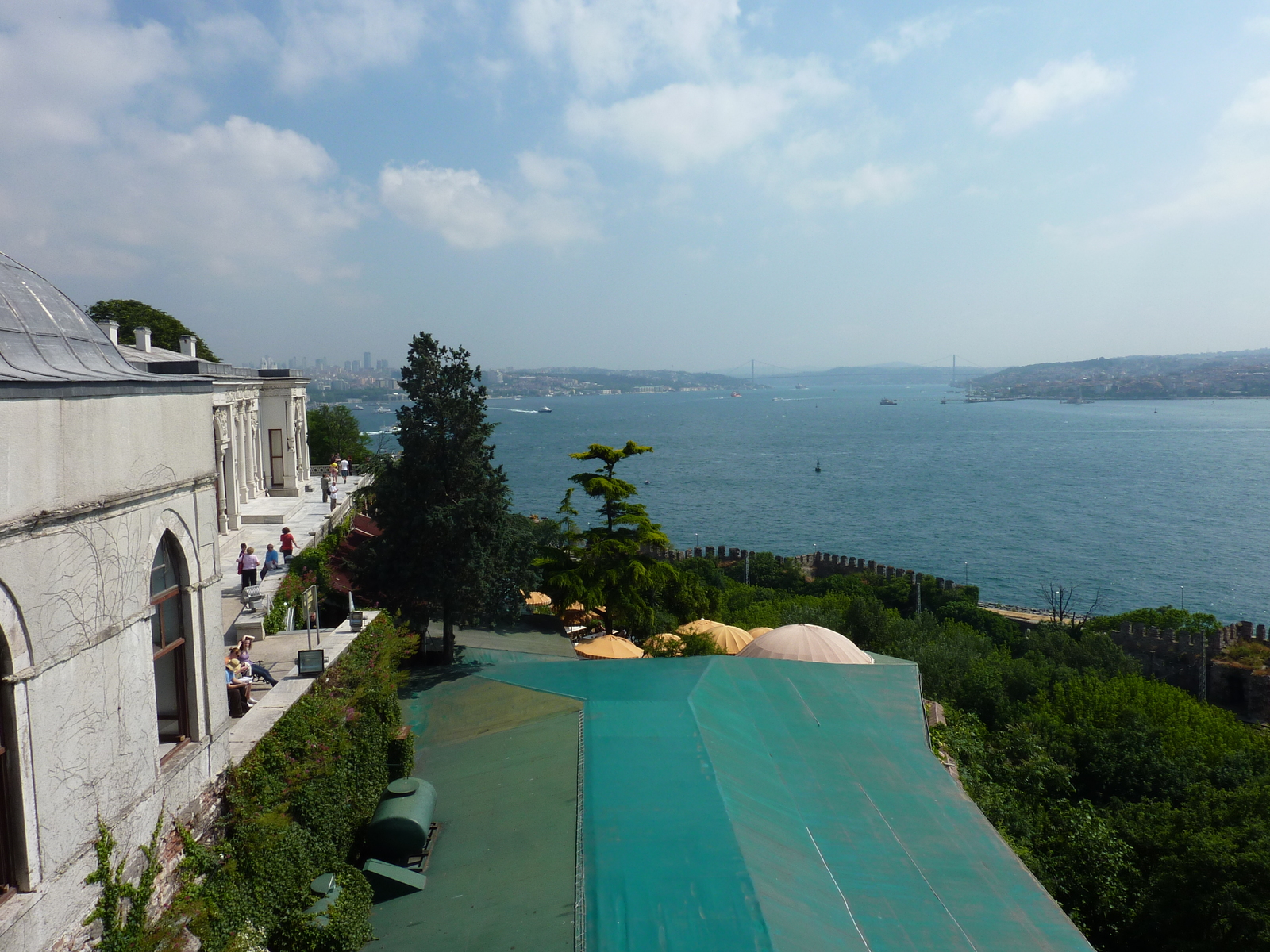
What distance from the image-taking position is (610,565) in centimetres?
2786

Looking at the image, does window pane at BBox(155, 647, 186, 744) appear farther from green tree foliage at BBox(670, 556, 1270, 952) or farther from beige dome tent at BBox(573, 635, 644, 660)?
beige dome tent at BBox(573, 635, 644, 660)

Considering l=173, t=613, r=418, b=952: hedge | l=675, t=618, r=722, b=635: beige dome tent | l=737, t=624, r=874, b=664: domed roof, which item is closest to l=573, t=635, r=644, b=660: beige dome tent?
l=675, t=618, r=722, b=635: beige dome tent

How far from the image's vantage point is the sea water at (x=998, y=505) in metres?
60.0

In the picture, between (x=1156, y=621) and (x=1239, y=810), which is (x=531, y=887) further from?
(x=1156, y=621)

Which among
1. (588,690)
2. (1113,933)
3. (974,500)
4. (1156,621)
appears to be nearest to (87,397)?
(588,690)

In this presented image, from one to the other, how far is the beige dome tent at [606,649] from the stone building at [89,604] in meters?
14.8

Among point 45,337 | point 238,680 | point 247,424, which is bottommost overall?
point 238,680

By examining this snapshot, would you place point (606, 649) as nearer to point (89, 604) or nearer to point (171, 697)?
point (171, 697)

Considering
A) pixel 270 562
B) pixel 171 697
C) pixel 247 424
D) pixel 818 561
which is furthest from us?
pixel 818 561

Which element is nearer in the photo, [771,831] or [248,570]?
[771,831]

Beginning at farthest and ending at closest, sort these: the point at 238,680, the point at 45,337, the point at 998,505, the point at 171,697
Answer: the point at 998,505 → the point at 238,680 → the point at 171,697 → the point at 45,337

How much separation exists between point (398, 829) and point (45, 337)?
7.49 metres

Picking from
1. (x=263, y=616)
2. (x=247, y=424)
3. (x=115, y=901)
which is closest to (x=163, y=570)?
(x=115, y=901)

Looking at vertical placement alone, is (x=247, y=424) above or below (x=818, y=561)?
above
